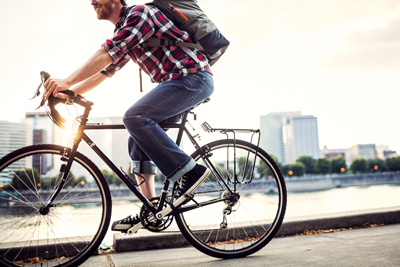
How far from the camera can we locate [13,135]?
9.23ft

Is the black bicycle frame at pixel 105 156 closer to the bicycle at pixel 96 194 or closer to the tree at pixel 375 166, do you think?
the bicycle at pixel 96 194

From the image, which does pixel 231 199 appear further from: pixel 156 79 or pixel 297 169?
pixel 297 169

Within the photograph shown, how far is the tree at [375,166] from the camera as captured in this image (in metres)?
115

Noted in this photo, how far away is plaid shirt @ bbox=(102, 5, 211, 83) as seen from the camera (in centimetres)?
200

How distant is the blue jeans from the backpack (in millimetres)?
209

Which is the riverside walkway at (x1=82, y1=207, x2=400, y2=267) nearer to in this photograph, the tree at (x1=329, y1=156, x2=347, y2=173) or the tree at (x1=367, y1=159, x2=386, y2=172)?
the tree at (x1=329, y1=156, x2=347, y2=173)

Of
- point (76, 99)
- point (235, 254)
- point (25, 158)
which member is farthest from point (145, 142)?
point (235, 254)

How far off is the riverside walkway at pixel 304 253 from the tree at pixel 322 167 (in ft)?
372

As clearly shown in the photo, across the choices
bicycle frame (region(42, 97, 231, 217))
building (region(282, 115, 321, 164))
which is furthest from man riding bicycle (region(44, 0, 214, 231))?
building (region(282, 115, 321, 164))

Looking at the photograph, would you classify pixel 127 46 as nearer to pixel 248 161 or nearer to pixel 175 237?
pixel 248 161

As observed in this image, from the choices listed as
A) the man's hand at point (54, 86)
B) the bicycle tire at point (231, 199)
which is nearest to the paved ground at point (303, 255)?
the bicycle tire at point (231, 199)

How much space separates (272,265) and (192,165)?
2.69 feet

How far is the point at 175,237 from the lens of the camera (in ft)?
9.61

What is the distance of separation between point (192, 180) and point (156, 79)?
739 millimetres
